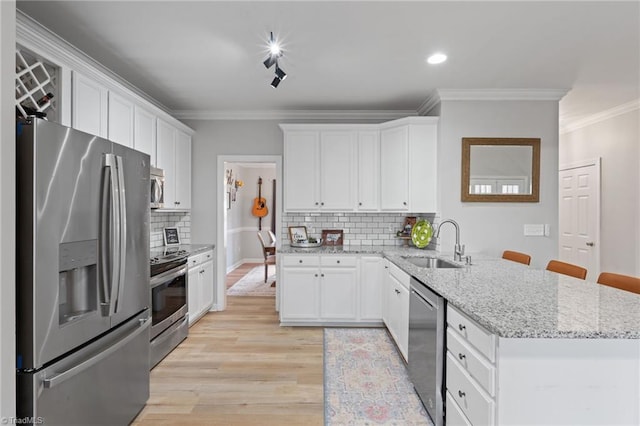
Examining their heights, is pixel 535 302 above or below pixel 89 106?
below

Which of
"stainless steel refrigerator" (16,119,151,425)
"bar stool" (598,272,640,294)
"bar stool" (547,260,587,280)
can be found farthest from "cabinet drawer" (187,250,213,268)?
"bar stool" (598,272,640,294)

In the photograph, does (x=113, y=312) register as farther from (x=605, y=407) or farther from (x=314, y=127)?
(x=314, y=127)

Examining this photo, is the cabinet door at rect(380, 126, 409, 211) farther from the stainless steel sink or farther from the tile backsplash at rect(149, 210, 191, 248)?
the tile backsplash at rect(149, 210, 191, 248)

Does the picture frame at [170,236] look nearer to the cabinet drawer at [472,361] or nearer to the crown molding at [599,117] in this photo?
the cabinet drawer at [472,361]

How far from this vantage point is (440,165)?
3.83 m

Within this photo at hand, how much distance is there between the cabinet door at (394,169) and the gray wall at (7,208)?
135 inches

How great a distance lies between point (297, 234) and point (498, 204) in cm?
235

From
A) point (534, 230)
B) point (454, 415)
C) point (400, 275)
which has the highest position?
point (534, 230)

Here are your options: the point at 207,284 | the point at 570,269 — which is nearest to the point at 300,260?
the point at 207,284

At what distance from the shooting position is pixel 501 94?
3.71 meters

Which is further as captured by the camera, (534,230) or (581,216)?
(581,216)

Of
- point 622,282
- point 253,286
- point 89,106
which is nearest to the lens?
point 622,282

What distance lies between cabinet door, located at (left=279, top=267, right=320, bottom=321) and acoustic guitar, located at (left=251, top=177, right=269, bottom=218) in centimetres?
474

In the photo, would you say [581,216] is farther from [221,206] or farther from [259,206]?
[259,206]
